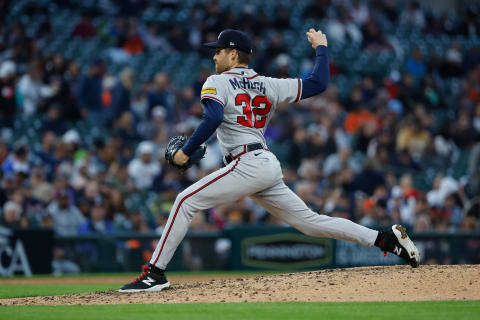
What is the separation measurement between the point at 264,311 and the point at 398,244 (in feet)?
5.56

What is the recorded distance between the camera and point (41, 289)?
26.3ft

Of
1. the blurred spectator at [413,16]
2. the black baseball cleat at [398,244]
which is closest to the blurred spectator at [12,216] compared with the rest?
the black baseball cleat at [398,244]

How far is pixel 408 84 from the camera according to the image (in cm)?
1641

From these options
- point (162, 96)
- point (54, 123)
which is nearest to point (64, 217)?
point (54, 123)

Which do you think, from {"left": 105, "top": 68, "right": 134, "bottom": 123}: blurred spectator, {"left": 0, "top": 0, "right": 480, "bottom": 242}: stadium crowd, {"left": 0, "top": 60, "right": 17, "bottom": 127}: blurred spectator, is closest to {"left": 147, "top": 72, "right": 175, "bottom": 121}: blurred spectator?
{"left": 0, "top": 0, "right": 480, "bottom": 242}: stadium crowd

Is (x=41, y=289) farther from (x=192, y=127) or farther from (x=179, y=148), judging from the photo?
(x=192, y=127)

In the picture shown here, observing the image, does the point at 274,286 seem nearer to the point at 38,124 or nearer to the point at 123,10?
the point at 38,124

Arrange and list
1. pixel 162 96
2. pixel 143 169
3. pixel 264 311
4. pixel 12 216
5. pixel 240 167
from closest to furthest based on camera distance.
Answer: pixel 264 311 < pixel 240 167 < pixel 12 216 < pixel 143 169 < pixel 162 96

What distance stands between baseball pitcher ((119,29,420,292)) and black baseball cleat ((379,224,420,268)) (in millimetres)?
134

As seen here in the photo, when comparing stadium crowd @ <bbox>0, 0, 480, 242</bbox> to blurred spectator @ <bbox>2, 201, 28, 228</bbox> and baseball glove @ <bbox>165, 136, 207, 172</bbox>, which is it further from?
baseball glove @ <bbox>165, 136, 207, 172</bbox>

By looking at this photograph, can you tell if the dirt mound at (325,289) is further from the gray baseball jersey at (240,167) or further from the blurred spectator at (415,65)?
the blurred spectator at (415,65)

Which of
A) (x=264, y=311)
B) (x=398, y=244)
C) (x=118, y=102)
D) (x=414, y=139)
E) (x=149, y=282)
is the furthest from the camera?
(x=414, y=139)

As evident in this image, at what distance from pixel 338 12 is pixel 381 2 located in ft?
6.12

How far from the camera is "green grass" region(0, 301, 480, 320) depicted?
4996mm
